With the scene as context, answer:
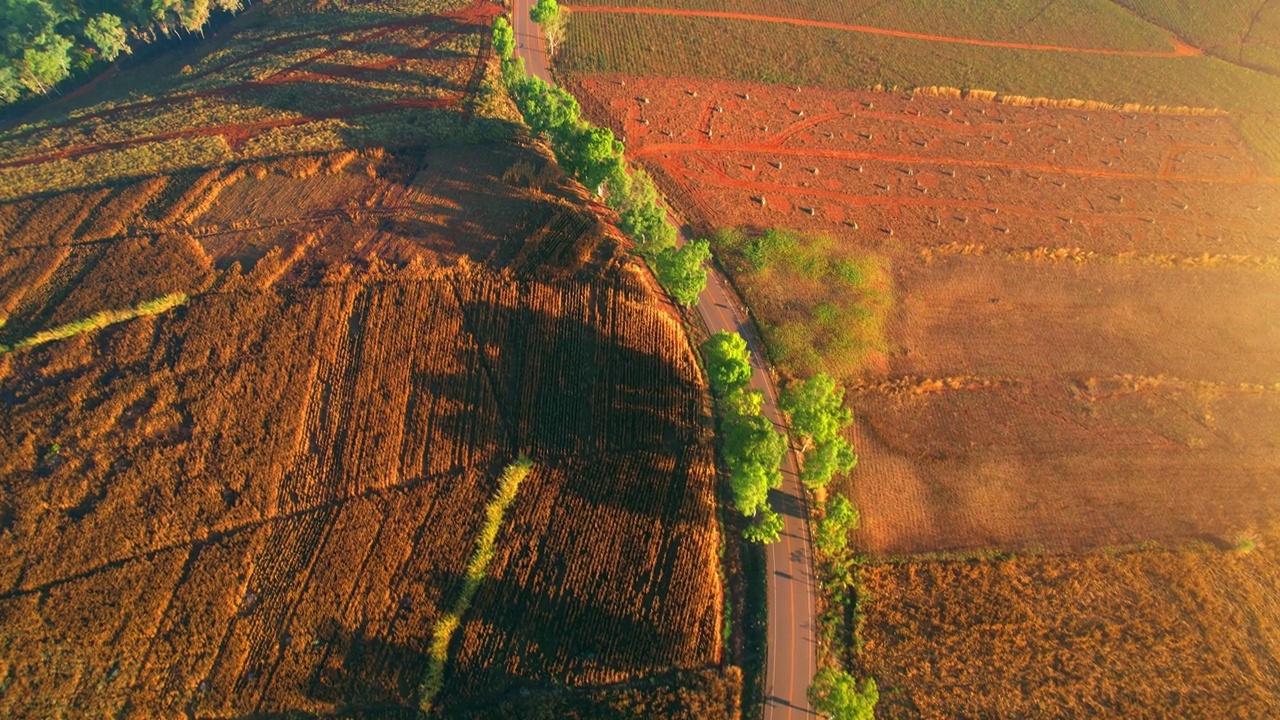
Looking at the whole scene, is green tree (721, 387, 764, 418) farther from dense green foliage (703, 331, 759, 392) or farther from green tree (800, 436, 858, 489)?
green tree (800, 436, 858, 489)

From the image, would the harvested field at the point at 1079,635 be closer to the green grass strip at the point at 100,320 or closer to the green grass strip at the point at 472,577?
the green grass strip at the point at 472,577

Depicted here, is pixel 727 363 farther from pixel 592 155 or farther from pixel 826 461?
pixel 592 155

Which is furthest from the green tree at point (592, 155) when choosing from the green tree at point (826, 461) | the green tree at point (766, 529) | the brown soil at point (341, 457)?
the green tree at point (766, 529)

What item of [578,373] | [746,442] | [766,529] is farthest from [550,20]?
[766,529]

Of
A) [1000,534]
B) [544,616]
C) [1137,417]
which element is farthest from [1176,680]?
[544,616]

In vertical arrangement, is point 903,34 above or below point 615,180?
above

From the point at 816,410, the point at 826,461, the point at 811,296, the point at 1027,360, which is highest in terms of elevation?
the point at 811,296
